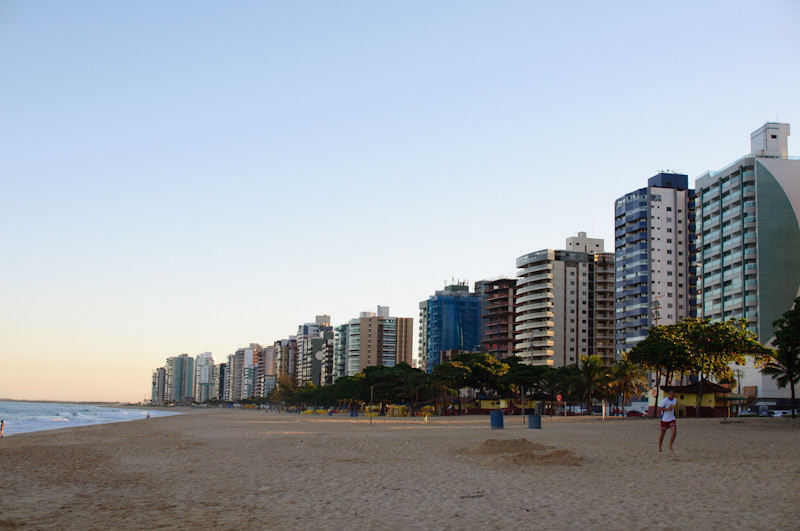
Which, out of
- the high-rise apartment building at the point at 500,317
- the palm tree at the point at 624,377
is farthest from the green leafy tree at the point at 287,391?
the palm tree at the point at 624,377

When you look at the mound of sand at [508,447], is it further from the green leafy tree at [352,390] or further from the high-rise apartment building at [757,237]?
the high-rise apartment building at [757,237]

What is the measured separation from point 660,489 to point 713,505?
6.64ft

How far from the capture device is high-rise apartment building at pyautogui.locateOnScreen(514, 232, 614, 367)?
5699 inches

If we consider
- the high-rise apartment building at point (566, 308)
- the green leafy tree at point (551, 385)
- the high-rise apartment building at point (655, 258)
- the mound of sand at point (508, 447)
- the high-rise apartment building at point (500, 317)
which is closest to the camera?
the mound of sand at point (508, 447)

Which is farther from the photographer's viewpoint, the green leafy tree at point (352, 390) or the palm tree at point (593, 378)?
the green leafy tree at point (352, 390)

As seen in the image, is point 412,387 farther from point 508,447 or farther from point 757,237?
point 508,447

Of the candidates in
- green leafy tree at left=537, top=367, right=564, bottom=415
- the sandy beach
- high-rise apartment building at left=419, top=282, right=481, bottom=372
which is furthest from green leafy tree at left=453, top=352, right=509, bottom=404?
high-rise apartment building at left=419, top=282, right=481, bottom=372

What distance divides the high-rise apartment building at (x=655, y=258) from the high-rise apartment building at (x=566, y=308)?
29.9ft

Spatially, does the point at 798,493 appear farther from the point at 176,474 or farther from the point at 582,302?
the point at 582,302

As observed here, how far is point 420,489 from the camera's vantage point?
14891 mm

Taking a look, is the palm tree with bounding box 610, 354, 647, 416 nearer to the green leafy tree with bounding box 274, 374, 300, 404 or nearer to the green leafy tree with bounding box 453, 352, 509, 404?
the green leafy tree with bounding box 453, 352, 509, 404

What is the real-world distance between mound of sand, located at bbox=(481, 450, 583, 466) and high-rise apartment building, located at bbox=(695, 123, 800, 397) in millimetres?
88367

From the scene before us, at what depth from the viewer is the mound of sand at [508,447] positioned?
20.4m

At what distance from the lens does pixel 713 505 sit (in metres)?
11.8
